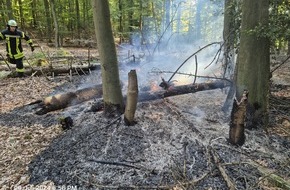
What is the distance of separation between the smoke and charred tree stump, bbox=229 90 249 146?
163cm

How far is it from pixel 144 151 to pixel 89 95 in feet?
10.2

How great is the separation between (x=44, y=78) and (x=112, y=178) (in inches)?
285

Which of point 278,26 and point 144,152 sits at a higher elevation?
point 278,26

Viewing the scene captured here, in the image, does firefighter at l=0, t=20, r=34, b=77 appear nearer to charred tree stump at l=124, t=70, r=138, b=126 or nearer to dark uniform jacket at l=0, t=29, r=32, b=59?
dark uniform jacket at l=0, t=29, r=32, b=59

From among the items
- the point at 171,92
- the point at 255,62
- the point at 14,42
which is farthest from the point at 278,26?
the point at 14,42

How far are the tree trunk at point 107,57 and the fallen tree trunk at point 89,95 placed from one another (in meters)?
1.06

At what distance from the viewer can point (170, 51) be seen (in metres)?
18.0

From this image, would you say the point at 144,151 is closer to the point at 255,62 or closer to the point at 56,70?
the point at 255,62

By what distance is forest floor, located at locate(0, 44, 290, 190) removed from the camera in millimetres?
3643

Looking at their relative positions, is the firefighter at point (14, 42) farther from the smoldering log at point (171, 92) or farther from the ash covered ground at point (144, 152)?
the smoldering log at point (171, 92)

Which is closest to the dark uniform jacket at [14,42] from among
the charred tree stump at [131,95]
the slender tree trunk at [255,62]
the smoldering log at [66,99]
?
the smoldering log at [66,99]

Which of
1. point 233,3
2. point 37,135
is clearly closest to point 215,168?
point 37,135

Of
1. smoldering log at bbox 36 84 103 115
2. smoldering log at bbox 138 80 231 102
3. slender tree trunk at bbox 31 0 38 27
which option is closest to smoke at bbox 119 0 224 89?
smoldering log at bbox 138 80 231 102

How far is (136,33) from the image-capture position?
62.3ft
